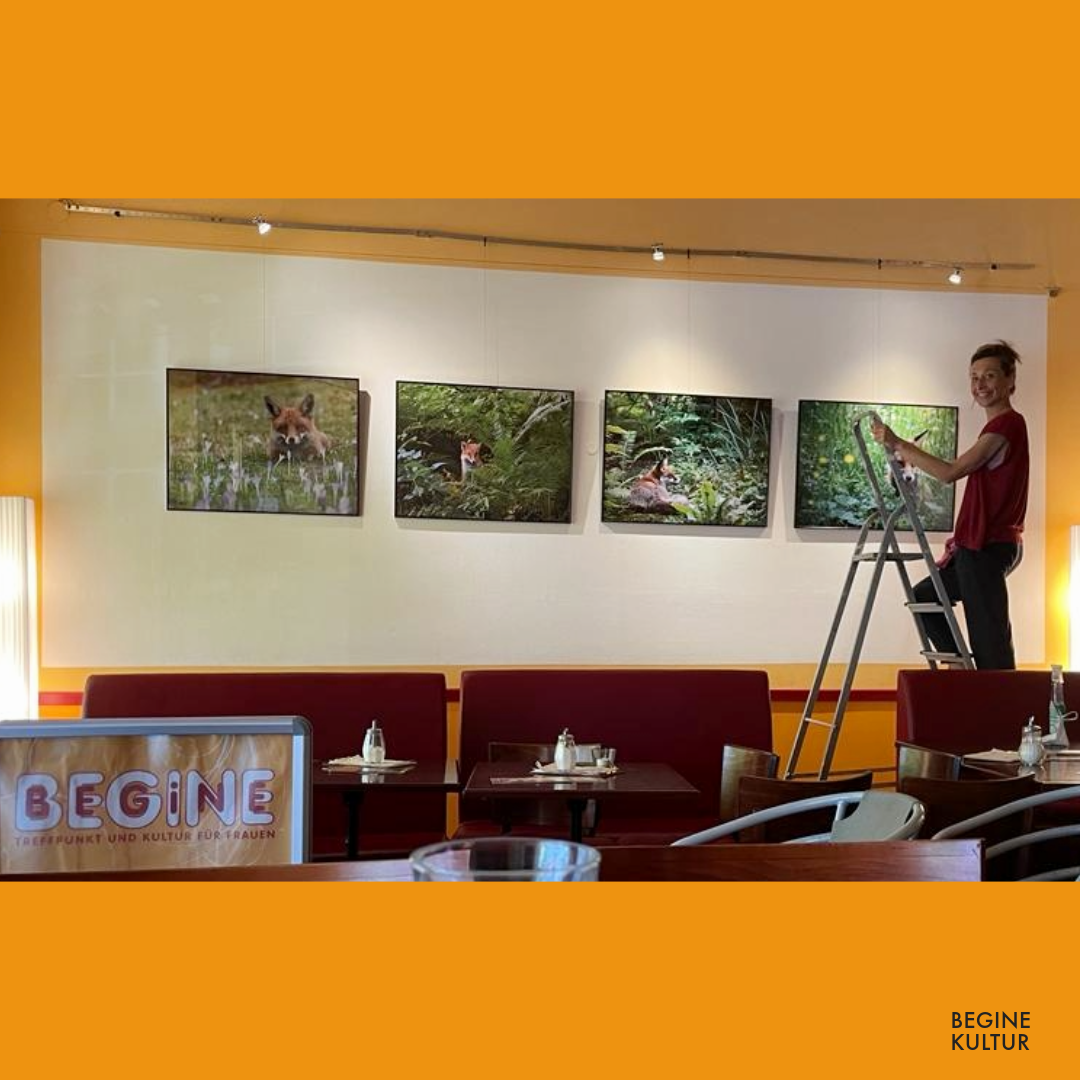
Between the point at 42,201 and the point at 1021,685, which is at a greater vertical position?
the point at 42,201

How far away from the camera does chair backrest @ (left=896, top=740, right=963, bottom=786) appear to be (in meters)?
4.56

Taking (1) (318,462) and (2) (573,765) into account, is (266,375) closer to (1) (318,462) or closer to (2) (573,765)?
(1) (318,462)

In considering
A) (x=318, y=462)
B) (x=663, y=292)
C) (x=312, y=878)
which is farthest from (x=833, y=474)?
(x=312, y=878)

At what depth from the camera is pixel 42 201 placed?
260 inches

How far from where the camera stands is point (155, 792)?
1.92 metres

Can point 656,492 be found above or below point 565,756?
above

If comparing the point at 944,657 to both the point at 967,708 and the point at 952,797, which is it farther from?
the point at 952,797

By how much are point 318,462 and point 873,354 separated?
10.8ft

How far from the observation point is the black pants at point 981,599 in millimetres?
6699

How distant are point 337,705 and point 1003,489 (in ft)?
12.8

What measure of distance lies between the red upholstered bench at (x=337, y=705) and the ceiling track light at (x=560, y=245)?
2.45 metres

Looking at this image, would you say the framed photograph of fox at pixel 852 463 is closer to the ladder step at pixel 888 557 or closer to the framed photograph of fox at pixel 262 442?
the ladder step at pixel 888 557

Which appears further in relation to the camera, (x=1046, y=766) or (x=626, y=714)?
(x=626, y=714)

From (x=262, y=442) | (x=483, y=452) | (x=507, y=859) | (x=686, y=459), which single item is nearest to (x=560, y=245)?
(x=483, y=452)
